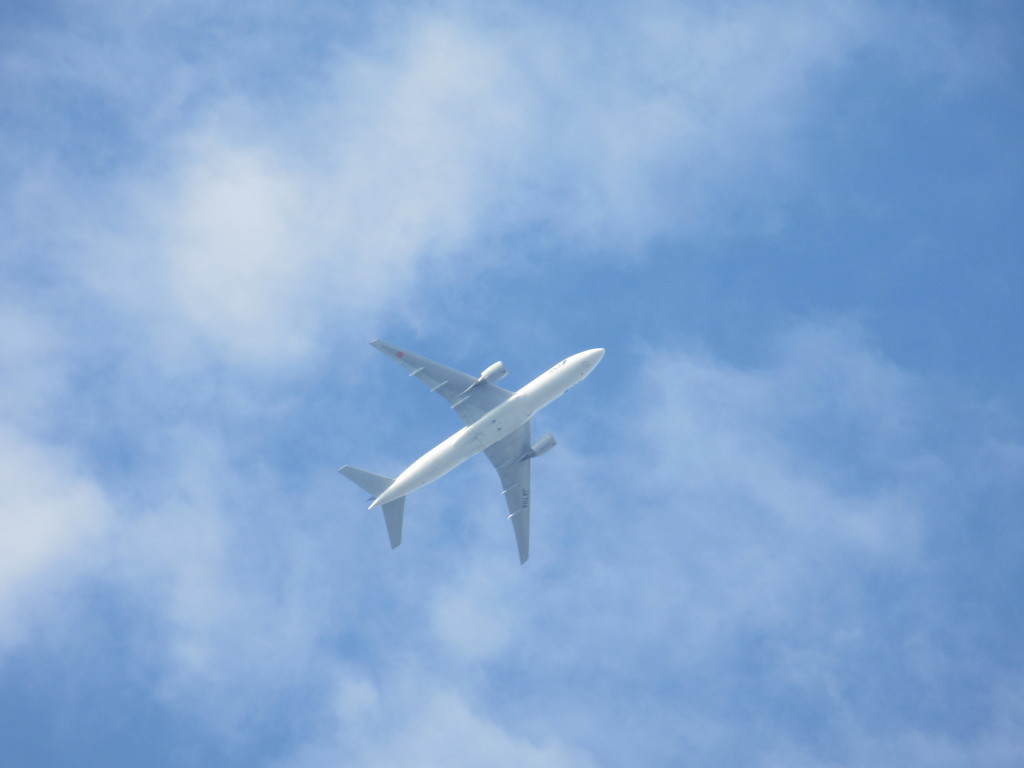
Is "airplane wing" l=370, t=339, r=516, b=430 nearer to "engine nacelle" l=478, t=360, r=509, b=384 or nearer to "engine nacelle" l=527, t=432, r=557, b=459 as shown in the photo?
"engine nacelle" l=478, t=360, r=509, b=384

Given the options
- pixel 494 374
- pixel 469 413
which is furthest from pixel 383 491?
pixel 494 374

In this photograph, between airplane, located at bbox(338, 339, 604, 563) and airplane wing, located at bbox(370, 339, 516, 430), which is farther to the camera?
airplane wing, located at bbox(370, 339, 516, 430)

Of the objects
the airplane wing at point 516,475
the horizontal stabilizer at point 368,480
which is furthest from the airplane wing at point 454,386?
the horizontal stabilizer at point 368,480

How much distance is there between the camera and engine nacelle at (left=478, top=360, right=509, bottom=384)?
76250mm

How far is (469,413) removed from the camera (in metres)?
77.8

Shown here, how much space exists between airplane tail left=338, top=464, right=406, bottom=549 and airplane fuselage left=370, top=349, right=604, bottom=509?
3.32 feet

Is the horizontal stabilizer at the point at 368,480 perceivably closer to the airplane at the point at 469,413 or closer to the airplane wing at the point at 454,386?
the airplane at the point at 469,413

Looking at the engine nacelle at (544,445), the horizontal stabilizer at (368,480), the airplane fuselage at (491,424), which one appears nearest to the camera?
the airplane fuselage at (491,424)

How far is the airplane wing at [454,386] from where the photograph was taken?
77.4 meters

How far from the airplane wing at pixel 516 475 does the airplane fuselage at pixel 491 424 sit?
5.82m

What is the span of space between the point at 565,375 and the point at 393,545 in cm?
2177

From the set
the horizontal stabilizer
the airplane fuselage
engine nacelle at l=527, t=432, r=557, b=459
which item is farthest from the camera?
engine nacelle at l=527, t=432, r=557, b=459

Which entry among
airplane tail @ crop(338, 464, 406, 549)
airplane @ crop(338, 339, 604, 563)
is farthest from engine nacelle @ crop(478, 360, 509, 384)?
airplane tail @ crop(338, 464, 406, 549)

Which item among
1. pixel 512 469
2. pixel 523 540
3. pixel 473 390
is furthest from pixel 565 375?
pixel 523 540
